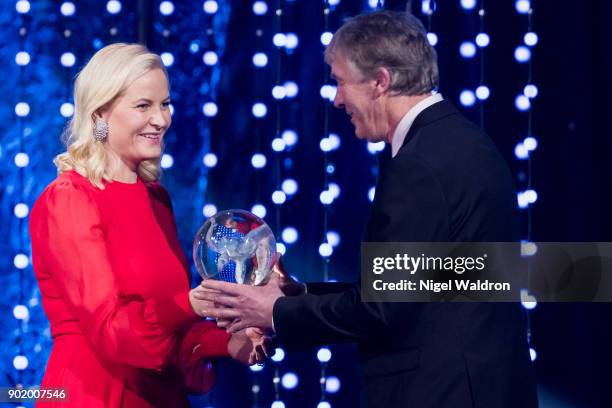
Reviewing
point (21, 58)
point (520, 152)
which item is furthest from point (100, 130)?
point (520, 152)

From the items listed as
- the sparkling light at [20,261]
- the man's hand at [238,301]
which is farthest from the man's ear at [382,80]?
the sparkling light at [20,261]

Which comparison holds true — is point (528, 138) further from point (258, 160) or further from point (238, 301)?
point (238, 301)

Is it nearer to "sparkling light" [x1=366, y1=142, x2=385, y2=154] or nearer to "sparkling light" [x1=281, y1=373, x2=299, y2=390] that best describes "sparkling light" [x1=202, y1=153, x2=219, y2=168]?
"sparkling light" [x1=366, y1=142, x2=385, y2=154]

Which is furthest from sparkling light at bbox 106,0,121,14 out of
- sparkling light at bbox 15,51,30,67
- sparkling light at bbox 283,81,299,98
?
sparkling light at bbox 283,81,299,98

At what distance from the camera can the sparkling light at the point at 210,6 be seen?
3.27 meters

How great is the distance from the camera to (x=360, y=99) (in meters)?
2.21

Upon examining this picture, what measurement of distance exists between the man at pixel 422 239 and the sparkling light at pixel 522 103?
3.98 ft

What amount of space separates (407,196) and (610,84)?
1.79m

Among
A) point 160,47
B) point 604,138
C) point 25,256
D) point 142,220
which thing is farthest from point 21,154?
point 604,138

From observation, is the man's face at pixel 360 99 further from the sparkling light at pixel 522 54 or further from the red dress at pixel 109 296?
the sparkling light at pixel 522 54

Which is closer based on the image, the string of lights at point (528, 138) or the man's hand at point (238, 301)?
the man's hand at point (238, 301)

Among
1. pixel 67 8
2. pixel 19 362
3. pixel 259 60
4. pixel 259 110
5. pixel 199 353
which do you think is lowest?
pixel 19 362

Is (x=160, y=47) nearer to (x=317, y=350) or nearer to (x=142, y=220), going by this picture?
(x=142, y=220)

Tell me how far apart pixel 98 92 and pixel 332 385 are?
1.58 meters
